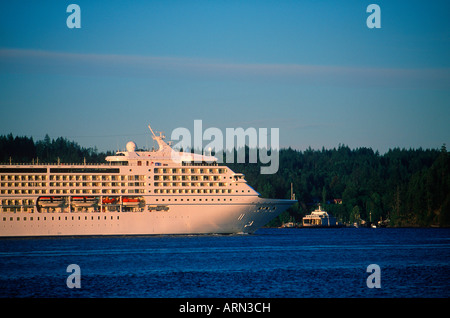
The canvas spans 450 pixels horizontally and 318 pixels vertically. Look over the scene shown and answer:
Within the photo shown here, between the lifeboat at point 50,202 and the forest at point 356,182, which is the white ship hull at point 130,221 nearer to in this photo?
the lifeboat at point 50,202

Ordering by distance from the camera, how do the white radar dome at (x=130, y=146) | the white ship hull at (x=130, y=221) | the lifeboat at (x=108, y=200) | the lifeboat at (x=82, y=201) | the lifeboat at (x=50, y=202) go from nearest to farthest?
the white ship hull at (x=130, y=221) < the lifeboat at (x=50, y=202) < the lifeboat at (x=82, y=201) < the lifeboat at (x=108, y=200) < the white radar dome at (x=130, y=146)

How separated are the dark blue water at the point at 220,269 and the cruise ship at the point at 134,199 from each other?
6727mm

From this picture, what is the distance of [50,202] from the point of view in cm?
7738

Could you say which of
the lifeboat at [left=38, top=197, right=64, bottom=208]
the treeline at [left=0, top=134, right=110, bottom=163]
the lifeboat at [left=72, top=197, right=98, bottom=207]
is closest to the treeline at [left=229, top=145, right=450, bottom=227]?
the treeline at [left=0, top=134, right=110, bottom=163]

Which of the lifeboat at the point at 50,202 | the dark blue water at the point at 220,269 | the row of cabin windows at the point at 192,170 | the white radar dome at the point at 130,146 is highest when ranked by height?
the white radar dome at the point at 130,146

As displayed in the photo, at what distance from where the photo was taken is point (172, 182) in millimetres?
77688

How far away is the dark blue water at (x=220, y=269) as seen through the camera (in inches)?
1411

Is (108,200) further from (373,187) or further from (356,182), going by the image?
(356,182)

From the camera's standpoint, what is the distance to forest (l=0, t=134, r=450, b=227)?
11719 centimetres

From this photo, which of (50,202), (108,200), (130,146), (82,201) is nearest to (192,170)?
(130,146)

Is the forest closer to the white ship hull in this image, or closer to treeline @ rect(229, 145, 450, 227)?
treeline @ rect(229, 145, 450, 227)

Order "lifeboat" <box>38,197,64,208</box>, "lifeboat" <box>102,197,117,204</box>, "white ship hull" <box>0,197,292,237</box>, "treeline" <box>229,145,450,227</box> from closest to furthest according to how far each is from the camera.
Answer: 1. "white ship hull" <box>0,197,292,237</box>
2. "lifeboat" <box>38,197,64,208</box>
3. "lifeboat" <box>102,197,117,204</box>
4. "treeline" <box>229,145,450,227</box>

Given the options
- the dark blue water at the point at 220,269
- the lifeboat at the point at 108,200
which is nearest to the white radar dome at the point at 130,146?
the lifeboat at the point at 108,200

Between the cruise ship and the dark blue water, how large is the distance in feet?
22.1
